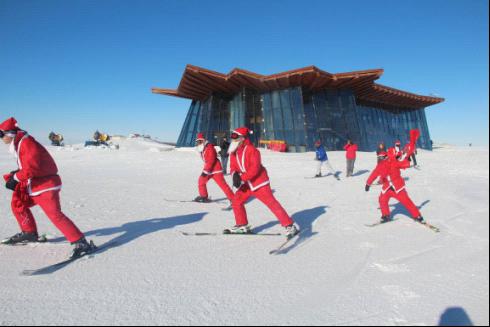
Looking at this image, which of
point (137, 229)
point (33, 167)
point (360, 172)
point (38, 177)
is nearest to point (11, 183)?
point (38, 177)

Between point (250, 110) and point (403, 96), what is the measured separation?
17044 mm

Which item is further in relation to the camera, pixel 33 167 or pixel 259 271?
pixel 33 167

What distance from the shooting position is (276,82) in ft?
76.2

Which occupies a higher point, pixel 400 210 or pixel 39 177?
pixel 39 177

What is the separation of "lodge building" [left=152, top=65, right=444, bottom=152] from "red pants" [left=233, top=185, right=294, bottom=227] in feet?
59.7

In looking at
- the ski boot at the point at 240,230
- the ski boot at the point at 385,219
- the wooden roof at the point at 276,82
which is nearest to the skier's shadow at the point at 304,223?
the ski boot at the point at 240,230

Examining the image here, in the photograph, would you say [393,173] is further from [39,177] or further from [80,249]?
[39,177]

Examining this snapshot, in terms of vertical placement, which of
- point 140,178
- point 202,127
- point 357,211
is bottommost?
point 357,211

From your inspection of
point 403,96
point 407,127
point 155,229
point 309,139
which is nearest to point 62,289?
point 155,229

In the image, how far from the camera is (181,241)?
434 cm

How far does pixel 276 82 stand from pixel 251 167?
788 inches

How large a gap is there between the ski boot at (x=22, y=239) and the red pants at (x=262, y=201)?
294 centimetres

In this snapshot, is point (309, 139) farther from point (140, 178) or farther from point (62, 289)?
point (62, 289)

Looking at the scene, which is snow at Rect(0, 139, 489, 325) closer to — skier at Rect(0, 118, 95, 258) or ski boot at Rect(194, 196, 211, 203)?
skier at Rect(0, 118, 95, 258)
